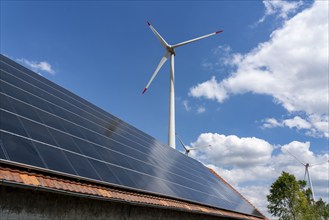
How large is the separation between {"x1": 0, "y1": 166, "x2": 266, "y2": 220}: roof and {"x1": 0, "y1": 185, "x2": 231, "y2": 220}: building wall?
8.9 inches

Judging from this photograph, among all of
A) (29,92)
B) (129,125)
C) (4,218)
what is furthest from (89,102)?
(4,218)

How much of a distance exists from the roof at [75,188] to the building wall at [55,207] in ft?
0.74

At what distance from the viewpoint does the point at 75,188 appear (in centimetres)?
695

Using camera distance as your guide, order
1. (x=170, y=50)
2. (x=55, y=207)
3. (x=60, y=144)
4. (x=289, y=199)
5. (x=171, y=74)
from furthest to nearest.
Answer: (x=289, y=199)
(x=170, y=50)
(x=171, y=74)
(x=60, y=144)
(x=55, y=207)

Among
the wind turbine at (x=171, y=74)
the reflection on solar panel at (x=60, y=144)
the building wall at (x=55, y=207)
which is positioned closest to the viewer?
the building wall at (x=55, y=207)

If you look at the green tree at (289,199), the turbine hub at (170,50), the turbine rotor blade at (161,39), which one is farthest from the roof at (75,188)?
the green tree at (289,199)

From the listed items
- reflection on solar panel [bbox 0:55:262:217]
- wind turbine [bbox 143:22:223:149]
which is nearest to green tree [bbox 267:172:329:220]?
wind turbine [bbox 143:22:223:149]

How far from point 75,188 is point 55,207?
0.57 m

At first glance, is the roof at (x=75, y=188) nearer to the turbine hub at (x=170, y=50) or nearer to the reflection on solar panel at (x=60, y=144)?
the reflection on solar panel at (x=60, y=144)

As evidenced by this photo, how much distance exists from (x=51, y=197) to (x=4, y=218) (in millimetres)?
1119

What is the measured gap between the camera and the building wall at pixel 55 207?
5.73 m

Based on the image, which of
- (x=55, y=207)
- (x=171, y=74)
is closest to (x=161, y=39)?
(x=171, y=74)

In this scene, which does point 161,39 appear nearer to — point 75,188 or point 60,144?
point 60,144

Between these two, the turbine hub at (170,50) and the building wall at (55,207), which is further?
the turbine hub at (170,50)
